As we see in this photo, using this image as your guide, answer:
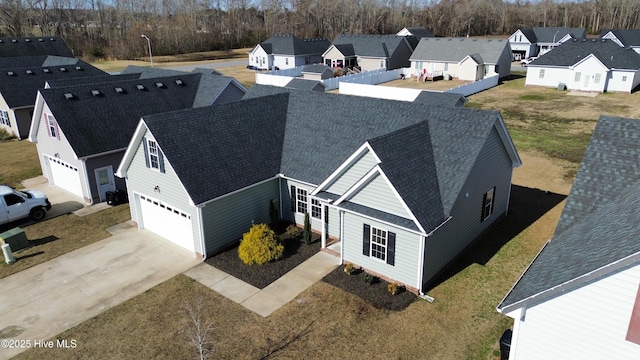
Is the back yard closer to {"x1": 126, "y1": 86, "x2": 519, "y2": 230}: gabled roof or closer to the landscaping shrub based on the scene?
the landscaping shrub

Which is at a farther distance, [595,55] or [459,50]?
[459,50]

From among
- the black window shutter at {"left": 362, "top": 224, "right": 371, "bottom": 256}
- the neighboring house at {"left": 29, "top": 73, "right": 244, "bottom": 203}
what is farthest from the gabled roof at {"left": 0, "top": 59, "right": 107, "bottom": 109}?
the black window shutter at {"left": 362, "top": 224, "right": 371, "bottom": 256}

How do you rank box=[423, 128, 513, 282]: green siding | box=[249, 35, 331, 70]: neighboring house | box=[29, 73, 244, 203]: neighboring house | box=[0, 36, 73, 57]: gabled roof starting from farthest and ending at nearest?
box=[249, 35, 331, 70]: neighboring house → box=[0, 36, 73, 57]: gabled roof → box=[29, 73, 244, 203]: neighboring house → box=[423, 128, 513, 282]: green siding

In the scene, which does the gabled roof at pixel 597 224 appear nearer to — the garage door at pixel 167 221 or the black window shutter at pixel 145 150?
the garage door at pixel 167 221

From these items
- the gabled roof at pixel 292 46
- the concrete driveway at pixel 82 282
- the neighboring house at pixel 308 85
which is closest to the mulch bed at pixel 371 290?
the concrete driveway at pixel 82 282

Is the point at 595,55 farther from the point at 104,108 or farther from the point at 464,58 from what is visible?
the point at 104,108

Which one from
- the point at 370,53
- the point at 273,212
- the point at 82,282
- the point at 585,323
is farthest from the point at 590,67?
the point at 82,282
